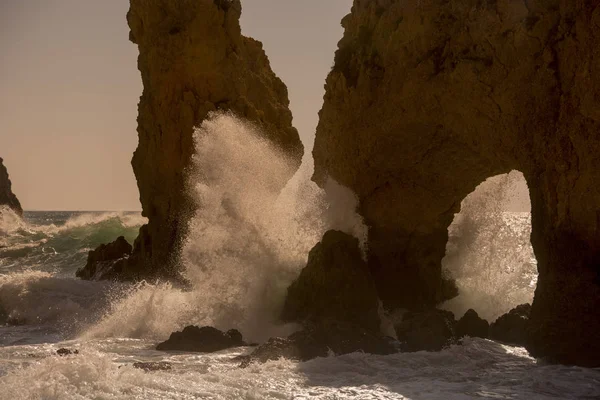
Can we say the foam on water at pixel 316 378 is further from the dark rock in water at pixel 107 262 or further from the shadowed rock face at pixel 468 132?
the dark rock in water at pixel 107 262

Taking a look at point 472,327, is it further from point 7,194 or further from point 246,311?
point 7,194

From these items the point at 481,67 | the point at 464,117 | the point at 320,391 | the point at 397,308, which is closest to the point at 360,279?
the point at 397,308

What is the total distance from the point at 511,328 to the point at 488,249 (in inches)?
200

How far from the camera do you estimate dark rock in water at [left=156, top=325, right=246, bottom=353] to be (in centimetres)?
1037

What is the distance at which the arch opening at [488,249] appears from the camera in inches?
586

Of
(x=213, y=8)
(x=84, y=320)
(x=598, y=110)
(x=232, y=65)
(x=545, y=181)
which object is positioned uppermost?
(x=213, y=8)

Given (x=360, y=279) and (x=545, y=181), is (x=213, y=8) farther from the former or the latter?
(x=545, y=181)

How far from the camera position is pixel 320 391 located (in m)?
7.35

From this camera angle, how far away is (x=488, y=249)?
15.8m

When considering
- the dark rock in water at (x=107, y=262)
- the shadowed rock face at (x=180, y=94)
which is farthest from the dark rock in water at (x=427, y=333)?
the dark rock in water at (x=107, y=262)

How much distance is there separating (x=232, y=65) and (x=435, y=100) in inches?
396

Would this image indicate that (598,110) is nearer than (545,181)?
Yes

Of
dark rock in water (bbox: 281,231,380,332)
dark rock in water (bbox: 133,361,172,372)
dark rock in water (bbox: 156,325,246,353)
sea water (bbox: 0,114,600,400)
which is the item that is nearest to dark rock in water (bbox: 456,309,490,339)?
sea water (bbox: 0,114,600,400)

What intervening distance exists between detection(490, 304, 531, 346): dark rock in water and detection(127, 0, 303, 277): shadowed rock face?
35.5 feet
